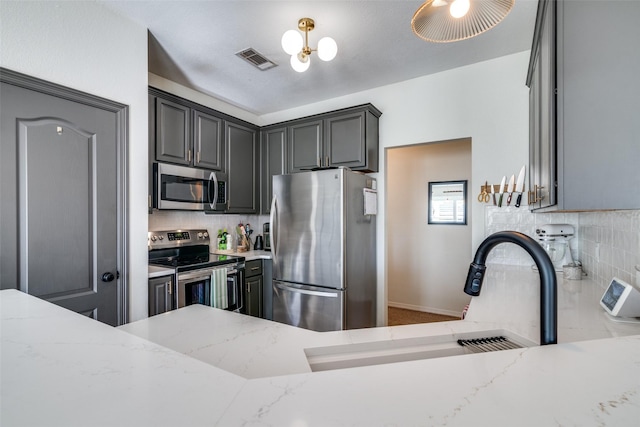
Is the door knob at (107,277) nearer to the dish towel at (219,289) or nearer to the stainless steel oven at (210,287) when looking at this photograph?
the stainless steel oven at (210,287)

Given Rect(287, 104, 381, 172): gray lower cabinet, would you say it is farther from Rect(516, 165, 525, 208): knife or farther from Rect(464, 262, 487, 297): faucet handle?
Rect(464, 262, 487, 297): faucet handle

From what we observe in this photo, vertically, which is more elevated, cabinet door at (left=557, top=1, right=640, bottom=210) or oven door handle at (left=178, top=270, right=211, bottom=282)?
cabinet door at (left=557, top=1, right=640, bottom=210)

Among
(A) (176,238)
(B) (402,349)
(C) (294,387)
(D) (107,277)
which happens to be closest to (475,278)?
(B) (402,349)

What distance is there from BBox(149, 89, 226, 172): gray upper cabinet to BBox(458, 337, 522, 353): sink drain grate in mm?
2598

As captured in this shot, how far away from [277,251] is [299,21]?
6.20 ft

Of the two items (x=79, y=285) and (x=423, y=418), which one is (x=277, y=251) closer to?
(x=79, y=285)

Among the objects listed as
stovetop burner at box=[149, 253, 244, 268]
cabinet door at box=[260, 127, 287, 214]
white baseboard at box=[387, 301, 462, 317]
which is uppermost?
cabinet door at box=[260, 127, 287, 214]

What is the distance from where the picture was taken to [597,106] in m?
1.02

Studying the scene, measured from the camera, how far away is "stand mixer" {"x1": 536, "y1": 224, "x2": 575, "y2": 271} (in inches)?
83.4

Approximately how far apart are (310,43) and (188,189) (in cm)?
167

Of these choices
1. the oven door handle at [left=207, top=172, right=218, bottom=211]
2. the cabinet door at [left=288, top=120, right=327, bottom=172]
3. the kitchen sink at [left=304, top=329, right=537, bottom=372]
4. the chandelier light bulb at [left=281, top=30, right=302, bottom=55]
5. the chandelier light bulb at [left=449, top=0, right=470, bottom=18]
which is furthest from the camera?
the cabinet door at [left=288, top=120, right=327, bottom=172]

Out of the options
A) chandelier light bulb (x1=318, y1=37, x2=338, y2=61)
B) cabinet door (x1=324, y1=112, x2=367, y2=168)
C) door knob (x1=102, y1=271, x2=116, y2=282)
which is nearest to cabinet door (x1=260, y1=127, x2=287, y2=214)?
cabinet door (x1=324, y1=112, x2=367, y2=168)

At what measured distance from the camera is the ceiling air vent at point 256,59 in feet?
7.75

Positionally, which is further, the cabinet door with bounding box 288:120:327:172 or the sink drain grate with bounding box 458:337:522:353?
the cabinet door with bounding box 288:120:327:172
